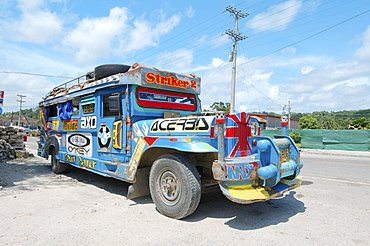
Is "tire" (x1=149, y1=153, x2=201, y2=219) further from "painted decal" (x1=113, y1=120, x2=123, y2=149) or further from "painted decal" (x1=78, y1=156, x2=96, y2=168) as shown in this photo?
→ "painted decal" (x1=78, y1=156, x2=96, y2=168)

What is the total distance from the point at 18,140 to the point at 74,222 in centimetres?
1017

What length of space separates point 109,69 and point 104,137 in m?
1.48

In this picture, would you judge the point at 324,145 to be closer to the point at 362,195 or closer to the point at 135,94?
the point at 362,195

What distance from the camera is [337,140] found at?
18203 mm

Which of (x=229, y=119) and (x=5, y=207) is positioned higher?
(x=229, y=119)

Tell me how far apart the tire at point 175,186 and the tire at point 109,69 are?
96.2 inches

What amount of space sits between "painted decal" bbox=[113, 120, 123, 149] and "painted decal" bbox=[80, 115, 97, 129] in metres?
0.83

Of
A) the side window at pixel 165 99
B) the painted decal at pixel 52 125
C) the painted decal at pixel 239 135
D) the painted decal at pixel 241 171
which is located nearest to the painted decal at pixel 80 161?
the painted decal at pixel 52 125

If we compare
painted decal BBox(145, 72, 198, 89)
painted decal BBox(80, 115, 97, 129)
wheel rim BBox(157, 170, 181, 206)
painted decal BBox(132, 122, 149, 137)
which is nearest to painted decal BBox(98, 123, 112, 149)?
painted decal BBox(80, 115, 97, 129)

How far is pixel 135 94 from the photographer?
5.01m

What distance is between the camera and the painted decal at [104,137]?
5.47 m

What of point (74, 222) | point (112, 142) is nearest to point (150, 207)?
point (74, 222)

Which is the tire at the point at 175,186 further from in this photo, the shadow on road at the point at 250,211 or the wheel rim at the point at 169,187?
the shadow on road at the point at 250,211

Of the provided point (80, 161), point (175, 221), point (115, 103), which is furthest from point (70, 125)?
point (175, 221)
